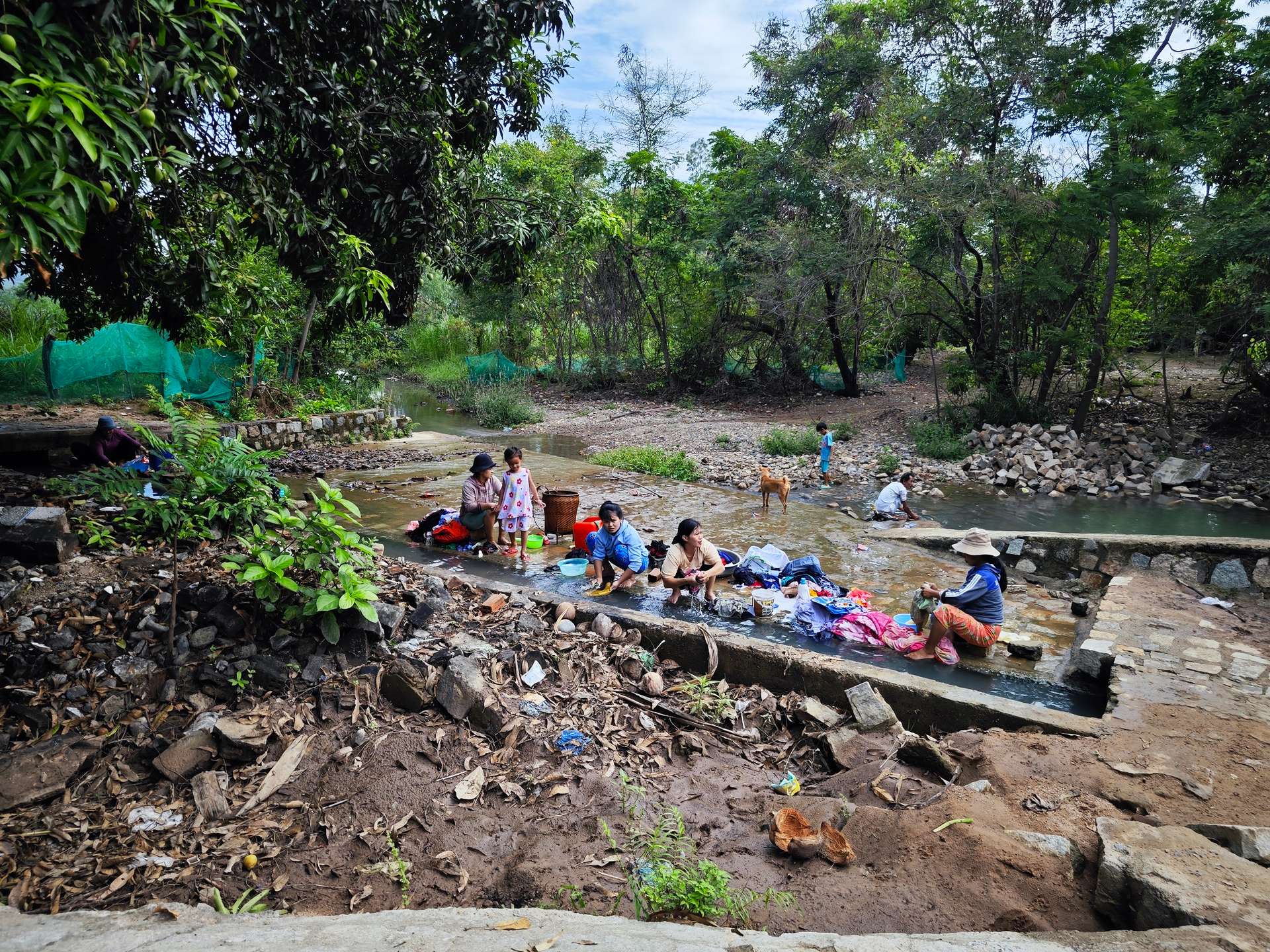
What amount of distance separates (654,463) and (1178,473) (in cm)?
1041

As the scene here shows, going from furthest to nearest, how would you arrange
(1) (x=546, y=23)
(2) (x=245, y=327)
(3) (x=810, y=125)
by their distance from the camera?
1. (3) (x=810, y=125)
2. (2) (x=245, y=327)
3. (1) (x=546, y=23)

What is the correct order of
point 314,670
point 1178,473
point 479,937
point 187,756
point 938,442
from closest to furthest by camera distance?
1. point 479,937
2. point 187,756
3. point 314,670
4. point 1178,473
5. point 938,442

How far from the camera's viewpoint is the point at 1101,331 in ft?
49.6

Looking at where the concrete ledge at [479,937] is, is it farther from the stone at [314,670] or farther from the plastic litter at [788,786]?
the stone at [314,670]

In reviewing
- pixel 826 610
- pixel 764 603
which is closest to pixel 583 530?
pixel 764 603

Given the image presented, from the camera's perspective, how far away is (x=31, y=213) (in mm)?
2727

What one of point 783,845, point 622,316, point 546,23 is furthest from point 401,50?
point 622,316

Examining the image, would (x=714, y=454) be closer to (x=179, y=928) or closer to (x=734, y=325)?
(x=734, y=325)

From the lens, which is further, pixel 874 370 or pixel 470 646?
pixel 874 370

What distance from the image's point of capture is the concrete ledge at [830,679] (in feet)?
14.6

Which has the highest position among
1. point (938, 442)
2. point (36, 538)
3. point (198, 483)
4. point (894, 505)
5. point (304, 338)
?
point (304, 338)

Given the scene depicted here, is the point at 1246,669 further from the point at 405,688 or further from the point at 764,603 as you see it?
the point at 405,688

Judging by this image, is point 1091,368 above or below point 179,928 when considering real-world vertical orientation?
above

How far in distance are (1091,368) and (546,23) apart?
47.8ft
